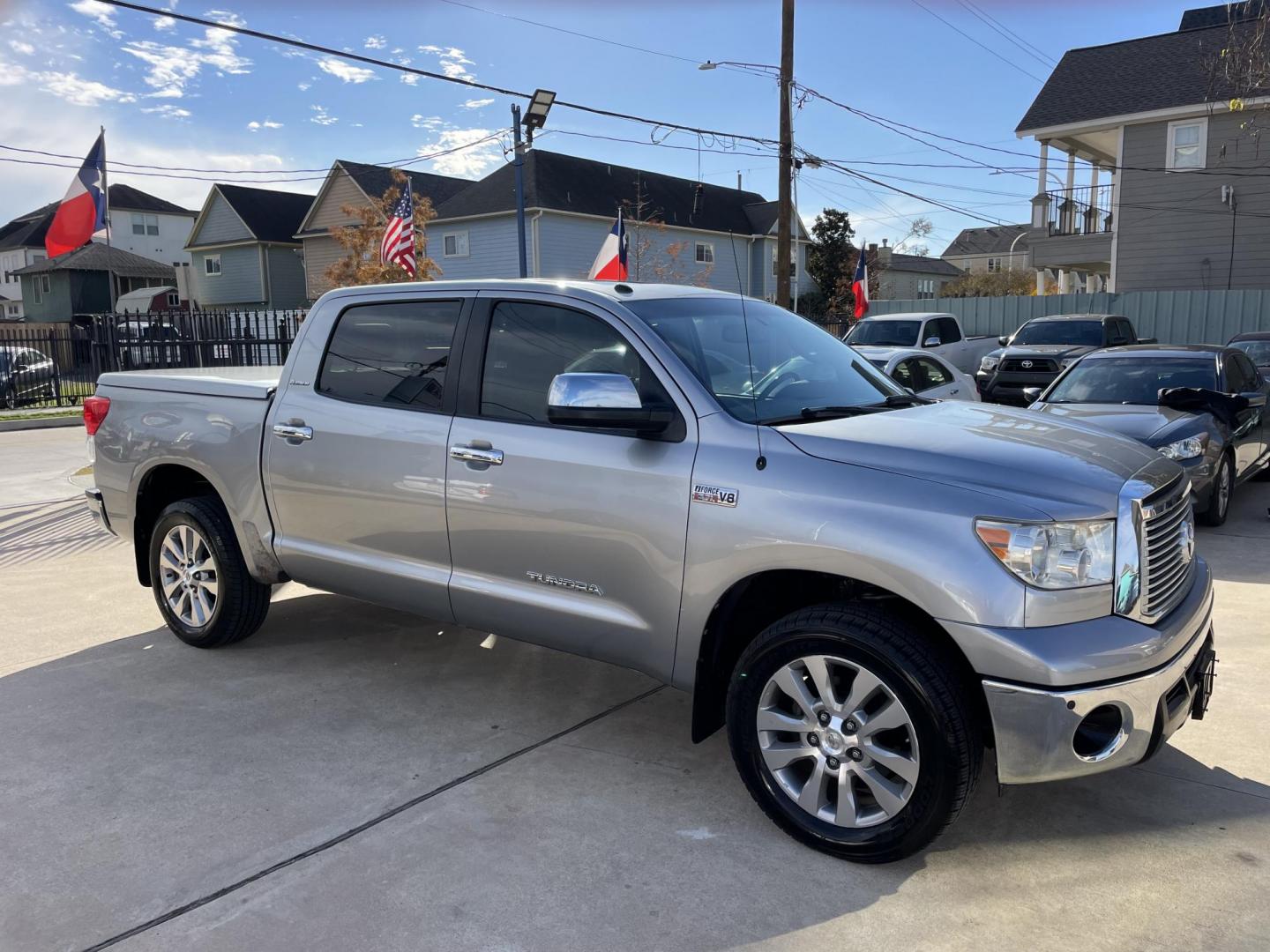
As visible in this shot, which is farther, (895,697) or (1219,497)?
(1219,497)

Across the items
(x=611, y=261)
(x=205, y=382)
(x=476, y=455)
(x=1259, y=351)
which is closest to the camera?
(x=476, y=455)

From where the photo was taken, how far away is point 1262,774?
3832mm

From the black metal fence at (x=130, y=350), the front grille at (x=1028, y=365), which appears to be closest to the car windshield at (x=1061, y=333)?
the front grille at (x=1028, y=365)

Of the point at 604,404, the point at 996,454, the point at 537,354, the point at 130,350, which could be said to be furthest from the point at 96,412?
the point at 130,350

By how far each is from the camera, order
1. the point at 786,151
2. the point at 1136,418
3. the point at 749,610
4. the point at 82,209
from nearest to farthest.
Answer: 1. the point at 749,610
2. the point at 1136,418
3. the point at 82,209
4. the point at 786,151

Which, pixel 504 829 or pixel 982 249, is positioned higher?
pixel 982 249

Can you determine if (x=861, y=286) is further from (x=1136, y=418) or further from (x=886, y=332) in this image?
(x=1136, y=418)

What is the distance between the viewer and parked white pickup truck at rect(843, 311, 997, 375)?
17.6m

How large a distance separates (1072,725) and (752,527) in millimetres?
1137

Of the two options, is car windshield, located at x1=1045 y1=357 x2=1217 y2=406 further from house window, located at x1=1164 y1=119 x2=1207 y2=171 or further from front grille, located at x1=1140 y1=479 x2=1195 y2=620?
house window, located at x1=1164 y1=119 x2=1207 y2=171

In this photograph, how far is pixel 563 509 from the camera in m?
3.82

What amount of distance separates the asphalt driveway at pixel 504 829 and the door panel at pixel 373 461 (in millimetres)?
663

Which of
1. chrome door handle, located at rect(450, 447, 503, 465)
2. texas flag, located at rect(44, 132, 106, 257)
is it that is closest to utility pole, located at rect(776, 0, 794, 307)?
texas flag, located at rect(44, 132, 106, 257)

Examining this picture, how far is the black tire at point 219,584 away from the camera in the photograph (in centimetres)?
516
